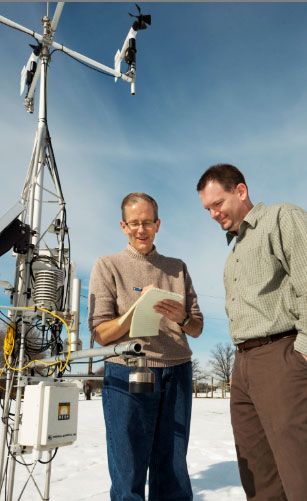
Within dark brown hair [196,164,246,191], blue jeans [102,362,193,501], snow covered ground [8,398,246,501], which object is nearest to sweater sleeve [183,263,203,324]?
blue jeans [102,362,193,501]

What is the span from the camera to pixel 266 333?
178 cm

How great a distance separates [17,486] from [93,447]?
7.10ft

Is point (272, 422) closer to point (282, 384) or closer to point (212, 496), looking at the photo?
point (282, 384)

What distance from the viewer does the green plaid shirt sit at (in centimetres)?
174

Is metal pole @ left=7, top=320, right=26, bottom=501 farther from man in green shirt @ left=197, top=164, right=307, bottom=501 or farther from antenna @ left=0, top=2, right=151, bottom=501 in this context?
man in green shirt @ left=197, top=164, right=307, bottom=501

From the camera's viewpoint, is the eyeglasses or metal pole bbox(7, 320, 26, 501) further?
metal pole bbox(7, 320, 26, 501)

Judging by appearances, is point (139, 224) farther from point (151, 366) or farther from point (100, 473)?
point (100, 473)

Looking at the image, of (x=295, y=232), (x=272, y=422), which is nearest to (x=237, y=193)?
(x=295, y=232)

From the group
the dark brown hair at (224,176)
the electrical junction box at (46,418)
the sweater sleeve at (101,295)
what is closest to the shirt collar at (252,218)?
the dark brown hair at (224,176)

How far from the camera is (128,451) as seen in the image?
174 cm

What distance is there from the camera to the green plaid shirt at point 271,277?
174 cm

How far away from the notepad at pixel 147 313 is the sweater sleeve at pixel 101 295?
0.17 meters

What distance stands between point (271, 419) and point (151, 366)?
58cm

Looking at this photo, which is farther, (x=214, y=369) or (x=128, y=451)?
(x=214, y=369)
